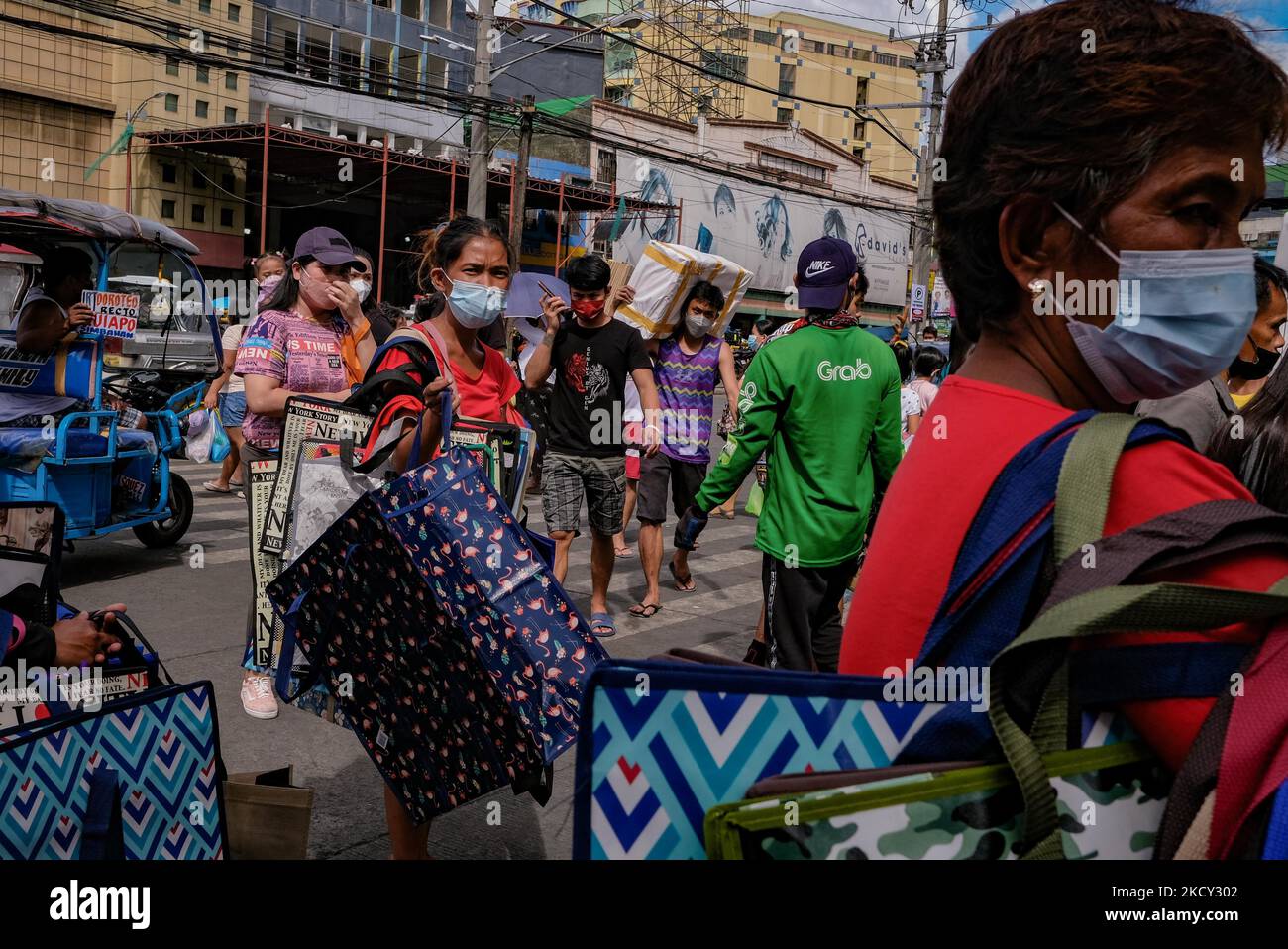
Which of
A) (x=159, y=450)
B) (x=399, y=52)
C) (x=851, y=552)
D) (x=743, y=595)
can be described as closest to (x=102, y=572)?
(x=159, y=450)

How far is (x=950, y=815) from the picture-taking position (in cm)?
103

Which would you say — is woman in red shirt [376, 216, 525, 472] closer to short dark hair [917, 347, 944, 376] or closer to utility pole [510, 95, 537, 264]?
short dark hair [917, 347, 944, 376]

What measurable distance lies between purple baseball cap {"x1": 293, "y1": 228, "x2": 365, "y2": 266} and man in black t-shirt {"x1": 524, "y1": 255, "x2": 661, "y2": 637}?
175 centimetres

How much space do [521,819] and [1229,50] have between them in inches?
140

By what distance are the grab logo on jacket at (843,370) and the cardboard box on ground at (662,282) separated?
3.46 metres

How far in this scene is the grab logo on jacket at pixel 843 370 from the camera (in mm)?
4566

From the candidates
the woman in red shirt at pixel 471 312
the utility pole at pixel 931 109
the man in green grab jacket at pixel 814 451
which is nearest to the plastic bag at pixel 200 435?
the woman in red shirt at pixel 471 312

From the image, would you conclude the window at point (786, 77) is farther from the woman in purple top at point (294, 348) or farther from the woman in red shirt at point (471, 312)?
the woman in red shirt at point (471, 312)

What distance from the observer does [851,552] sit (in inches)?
179

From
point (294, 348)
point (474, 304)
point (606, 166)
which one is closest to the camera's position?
point (474, 304)

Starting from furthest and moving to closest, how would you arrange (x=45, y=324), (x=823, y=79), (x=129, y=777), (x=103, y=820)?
(x=823, y=79)
(x=45, y=324)
(x=129, y=777)
(x=103, y=820)

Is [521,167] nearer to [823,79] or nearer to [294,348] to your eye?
[294,348]

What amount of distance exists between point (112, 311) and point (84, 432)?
0.89 metres

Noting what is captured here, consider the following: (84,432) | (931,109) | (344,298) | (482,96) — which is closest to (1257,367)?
(344,298)
